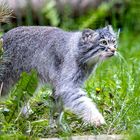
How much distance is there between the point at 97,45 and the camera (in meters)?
6.42

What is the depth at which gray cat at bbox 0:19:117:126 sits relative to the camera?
631 centimetres

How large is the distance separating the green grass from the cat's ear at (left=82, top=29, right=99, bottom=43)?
56 cm

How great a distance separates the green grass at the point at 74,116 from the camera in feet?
17.9

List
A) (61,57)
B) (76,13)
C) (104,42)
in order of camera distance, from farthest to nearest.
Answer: (76,13), (61,57), (104,42)

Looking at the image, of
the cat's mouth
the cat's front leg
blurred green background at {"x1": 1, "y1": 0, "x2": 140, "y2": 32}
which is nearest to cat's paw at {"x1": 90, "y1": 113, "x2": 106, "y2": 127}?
the cat's front leg

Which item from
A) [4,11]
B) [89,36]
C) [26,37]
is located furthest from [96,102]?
[4,11]

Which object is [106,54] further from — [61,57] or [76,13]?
[76,13]

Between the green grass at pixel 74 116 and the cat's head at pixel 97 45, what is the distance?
44 centimetres

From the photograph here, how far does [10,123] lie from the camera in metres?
5.55

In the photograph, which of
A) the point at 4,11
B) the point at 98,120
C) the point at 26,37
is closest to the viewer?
the point at 4,11

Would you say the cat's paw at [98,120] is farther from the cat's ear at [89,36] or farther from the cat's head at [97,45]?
the cat's ear at [89,36]

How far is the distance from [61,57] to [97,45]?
43 cm

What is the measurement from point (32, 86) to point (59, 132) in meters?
0.48

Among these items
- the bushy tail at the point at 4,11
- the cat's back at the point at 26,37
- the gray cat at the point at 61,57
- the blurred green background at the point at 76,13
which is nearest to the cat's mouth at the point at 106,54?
the gray cat at the point at 61,57
